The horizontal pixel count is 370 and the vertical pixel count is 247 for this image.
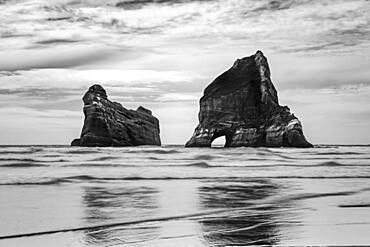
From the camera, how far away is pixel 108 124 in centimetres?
7706

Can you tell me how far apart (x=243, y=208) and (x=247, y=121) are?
6367 centimetres

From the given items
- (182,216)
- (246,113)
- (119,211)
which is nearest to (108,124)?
(246,113)

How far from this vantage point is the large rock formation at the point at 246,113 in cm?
6919

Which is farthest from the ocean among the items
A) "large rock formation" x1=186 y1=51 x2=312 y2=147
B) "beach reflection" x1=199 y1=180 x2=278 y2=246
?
"large rock formation" x1=186 y1=51 x2=312 y2=147

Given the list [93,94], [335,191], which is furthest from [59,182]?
[93,94]

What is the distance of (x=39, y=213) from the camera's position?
29.2 ft

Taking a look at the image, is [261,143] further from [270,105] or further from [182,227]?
[182,227]

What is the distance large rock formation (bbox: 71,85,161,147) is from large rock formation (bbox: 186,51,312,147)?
11191 millimetres

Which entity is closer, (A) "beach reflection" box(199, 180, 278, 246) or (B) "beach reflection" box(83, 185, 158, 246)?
(A) "beach reflection" box(199, 180, 278, 246)

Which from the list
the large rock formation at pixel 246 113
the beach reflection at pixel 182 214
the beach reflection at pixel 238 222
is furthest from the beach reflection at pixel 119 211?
the large rock formation at pixel 246 113

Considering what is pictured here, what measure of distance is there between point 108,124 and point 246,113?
21658mm

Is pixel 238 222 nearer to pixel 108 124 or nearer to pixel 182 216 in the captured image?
pixel 182 216

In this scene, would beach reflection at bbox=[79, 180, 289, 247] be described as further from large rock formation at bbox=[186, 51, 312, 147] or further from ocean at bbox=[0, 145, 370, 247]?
large rock formation at bbox=[186, 51, 312, 147]

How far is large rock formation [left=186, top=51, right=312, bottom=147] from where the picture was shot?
6919 cm
